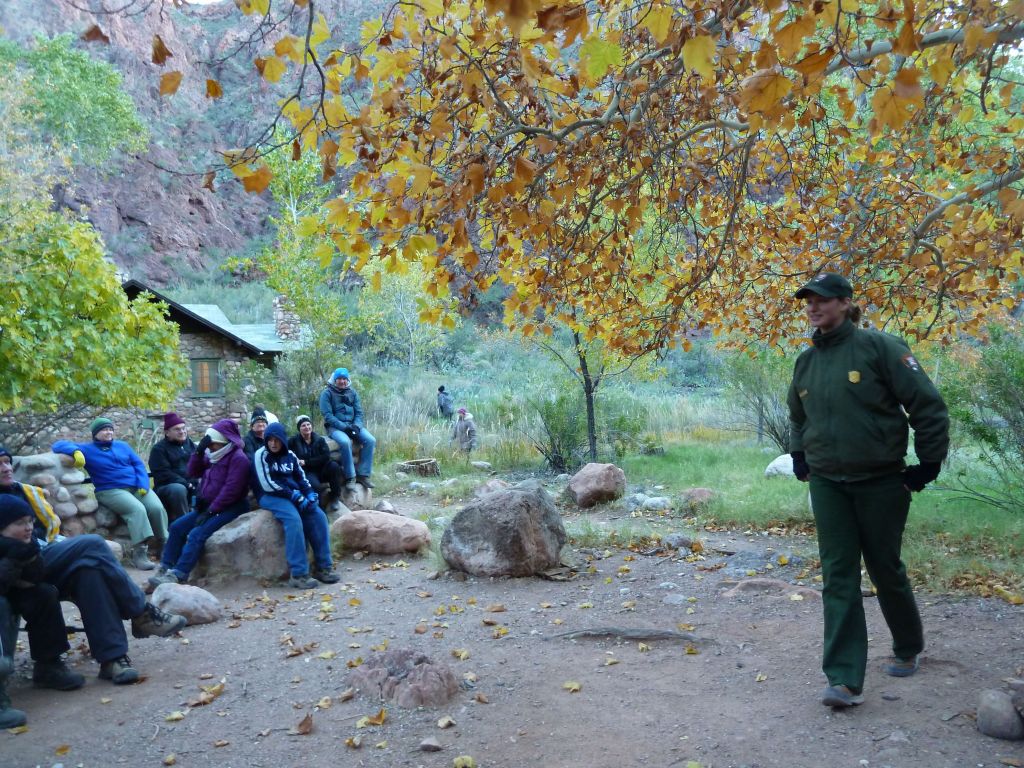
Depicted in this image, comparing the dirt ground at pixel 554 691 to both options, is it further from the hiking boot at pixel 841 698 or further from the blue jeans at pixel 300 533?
the blue jeans at pixel 300 533

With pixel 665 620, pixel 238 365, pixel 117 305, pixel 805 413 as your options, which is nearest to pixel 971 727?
pixel 805 413

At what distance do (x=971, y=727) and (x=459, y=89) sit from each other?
12.9 feet

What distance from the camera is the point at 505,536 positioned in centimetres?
717

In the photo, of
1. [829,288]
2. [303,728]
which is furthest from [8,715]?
[829,288]

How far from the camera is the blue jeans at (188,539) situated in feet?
24.2

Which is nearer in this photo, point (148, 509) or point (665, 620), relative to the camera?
point (665, 620)

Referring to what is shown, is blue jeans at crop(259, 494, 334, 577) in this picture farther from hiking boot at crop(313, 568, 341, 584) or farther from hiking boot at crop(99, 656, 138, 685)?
hiking boot at crop(99, 656, 138, 685)

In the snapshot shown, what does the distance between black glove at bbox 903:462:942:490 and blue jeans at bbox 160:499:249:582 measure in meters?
6.11

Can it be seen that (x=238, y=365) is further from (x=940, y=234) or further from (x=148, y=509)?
(x=940, y=234)

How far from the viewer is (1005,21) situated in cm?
361

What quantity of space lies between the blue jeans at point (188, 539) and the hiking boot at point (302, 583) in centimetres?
90

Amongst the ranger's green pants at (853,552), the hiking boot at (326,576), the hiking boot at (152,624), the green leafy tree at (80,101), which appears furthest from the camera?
the green leafy tree at (80,101)

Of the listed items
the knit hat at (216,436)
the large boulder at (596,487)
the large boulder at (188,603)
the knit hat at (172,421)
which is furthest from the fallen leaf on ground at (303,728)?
the large boulder at (596,487)

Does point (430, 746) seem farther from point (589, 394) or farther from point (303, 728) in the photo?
point (589, 394)
